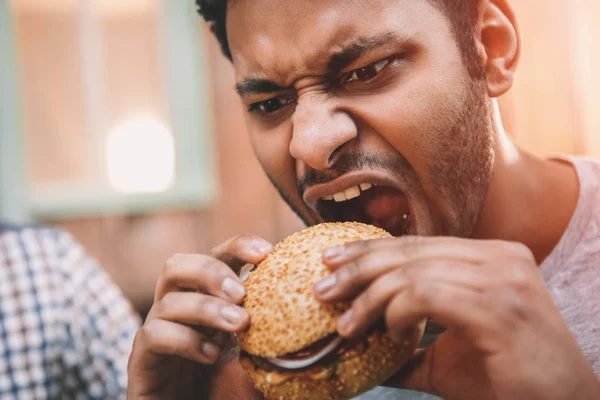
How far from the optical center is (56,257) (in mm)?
2680

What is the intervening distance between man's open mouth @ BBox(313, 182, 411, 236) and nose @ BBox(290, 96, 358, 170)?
14 centimetres

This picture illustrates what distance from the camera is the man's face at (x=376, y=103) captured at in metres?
1.56

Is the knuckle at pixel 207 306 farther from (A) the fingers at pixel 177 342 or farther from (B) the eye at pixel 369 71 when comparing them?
(B) the eye at pixel 369 71

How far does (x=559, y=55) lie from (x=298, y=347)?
3.05m

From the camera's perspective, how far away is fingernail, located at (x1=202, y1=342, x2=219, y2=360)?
134 cm

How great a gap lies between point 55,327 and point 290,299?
1.72 meters

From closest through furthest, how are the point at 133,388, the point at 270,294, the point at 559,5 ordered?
the point at 270,294 → the point at 133,388 → the point at 559,5

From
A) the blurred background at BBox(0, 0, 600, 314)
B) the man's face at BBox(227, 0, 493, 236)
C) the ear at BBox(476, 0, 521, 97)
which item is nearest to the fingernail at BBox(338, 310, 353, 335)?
the man's face at BBox(227, 0, 493, 236)

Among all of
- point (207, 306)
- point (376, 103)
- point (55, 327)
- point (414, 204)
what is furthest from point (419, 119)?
point (55, 327)

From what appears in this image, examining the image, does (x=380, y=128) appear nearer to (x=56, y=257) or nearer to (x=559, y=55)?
(x=56, y=257)

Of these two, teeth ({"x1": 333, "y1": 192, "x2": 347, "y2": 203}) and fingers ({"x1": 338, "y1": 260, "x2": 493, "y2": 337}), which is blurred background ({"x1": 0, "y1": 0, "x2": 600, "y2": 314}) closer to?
teeth ({"x1": 333, "y1": 192, "x2": 347, "y2": 203})

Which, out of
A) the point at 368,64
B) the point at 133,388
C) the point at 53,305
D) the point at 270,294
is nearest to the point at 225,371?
the point at 133,388

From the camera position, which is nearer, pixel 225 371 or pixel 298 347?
pixel 298 347

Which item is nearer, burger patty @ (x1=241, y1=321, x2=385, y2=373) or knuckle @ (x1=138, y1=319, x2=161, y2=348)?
burger patty @ (x1=241, y1=321, x2=385, y2=373)
